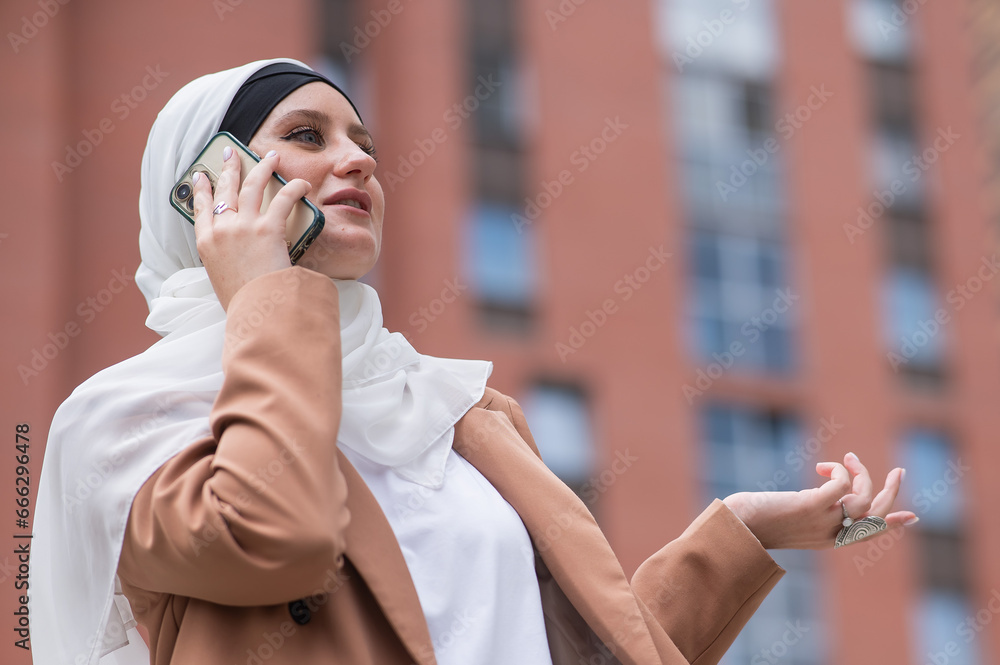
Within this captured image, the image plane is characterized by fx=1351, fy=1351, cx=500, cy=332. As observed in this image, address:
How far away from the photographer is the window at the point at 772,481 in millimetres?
15539

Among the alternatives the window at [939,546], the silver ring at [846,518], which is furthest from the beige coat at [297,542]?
the window at [939,546]

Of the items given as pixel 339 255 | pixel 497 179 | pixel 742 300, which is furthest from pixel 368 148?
pixel 742 300

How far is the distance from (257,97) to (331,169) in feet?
0.67

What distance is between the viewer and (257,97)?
2197 mm

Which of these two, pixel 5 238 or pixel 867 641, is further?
pixel 867 641

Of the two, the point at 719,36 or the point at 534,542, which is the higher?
the point at 534,542

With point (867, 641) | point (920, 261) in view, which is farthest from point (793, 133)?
point (867, 641)

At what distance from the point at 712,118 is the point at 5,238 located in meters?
8.85

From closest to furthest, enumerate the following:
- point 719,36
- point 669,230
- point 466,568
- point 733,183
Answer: point 466,568 < point 669,230 < point 733,183 < point 719,36

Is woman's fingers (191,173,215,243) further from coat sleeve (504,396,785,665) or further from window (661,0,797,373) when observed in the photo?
window (661,0,797,373)

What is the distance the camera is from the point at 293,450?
1652 mm

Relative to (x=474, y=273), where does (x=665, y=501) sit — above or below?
below

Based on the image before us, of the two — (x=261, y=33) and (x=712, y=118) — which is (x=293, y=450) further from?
(x=712, y=118)

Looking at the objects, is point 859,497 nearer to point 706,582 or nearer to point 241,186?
point 706,582
